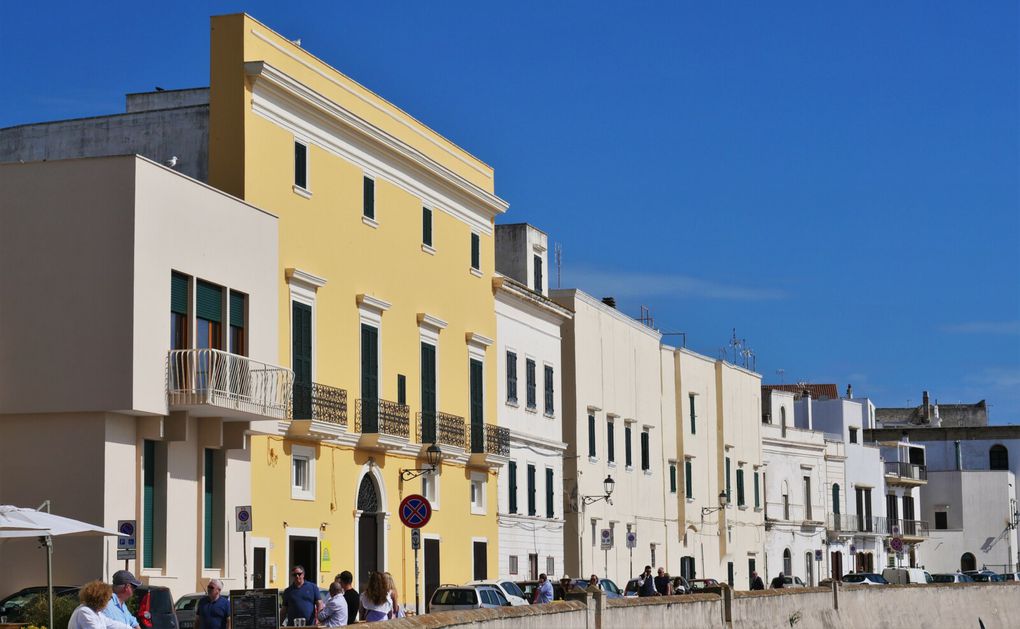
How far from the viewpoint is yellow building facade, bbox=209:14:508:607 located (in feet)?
112

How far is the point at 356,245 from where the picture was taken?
3822cm

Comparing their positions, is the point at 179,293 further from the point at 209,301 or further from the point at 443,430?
the point at 443,430

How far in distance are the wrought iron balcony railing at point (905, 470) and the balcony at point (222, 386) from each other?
6439 cm

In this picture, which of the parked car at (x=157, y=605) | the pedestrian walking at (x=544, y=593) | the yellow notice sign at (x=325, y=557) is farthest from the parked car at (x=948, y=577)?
the parked car at (x=157, y=605)

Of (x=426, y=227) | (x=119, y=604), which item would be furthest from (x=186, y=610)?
(x=426, y=227)

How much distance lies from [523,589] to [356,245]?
8.67 metres

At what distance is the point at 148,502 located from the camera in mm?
29938

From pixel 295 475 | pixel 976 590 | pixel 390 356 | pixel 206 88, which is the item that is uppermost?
pixel 206 88

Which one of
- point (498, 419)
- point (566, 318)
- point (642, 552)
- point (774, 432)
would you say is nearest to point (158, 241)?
point (498, 419)

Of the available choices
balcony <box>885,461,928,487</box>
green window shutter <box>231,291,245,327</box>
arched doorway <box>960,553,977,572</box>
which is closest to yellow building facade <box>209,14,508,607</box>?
green window shutter <box>231,291,245,327</box>

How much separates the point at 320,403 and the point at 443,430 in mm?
7032

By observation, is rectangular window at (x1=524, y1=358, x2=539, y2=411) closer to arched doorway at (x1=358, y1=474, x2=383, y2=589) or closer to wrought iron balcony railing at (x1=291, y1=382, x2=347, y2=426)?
arched doorway at (x1=358, y1=474, x2=383, y2=589)

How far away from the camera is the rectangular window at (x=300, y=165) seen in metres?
35.7

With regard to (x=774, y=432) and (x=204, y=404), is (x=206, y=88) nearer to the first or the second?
(x=204, y=404)
